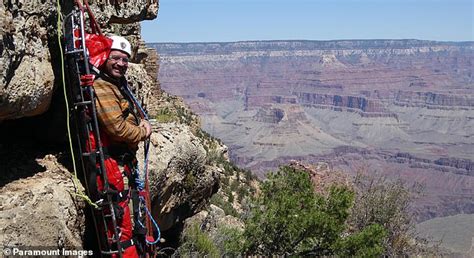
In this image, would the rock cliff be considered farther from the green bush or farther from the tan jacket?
the green bush

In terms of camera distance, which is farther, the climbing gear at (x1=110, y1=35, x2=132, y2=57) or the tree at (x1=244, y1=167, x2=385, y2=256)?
the tree at (x1=244, y1=167, x2=385, y2=256)

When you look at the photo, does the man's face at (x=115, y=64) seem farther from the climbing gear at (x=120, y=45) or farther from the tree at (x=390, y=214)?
the tree at (x=390, y=214)

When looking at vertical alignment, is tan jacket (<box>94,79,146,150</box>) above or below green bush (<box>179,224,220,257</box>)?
above

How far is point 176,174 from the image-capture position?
8.01 meters

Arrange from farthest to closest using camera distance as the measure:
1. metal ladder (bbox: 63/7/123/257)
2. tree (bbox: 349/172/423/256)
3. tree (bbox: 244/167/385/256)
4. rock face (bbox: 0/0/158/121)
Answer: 1. tree (bbox: 349/172/423/256)
2. tree (bbox: 244/167/385/256)
3. metal ladder (bbox: 63/7/123/257)
4. rock face (bbox: 0/0/158/121)

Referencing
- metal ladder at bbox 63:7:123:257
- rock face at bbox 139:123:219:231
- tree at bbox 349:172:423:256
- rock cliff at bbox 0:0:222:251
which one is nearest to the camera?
rock cliff at bbox 0:0:222:251

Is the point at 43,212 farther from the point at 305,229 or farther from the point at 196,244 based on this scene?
the point at 305,229

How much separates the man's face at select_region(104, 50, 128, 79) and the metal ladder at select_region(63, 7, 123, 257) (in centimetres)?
27

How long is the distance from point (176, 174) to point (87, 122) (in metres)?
2.51

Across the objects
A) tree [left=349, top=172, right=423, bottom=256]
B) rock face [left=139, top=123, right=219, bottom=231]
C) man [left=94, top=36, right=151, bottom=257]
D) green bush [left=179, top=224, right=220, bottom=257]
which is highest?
man [left=94, top=36, right=151, bottom=257]

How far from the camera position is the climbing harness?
5645 millimetres

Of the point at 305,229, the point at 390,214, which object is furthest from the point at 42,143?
the point at 390,214

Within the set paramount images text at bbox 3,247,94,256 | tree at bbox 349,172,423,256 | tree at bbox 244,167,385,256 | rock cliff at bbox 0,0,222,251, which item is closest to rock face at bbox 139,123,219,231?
rock cliff at bbox 0,0,222,251

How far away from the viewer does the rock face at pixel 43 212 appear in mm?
5227
